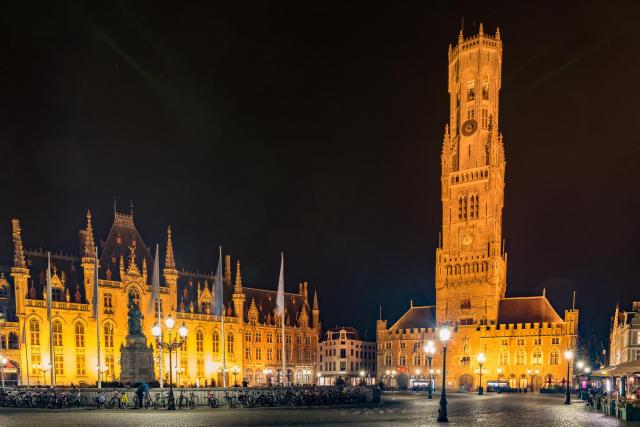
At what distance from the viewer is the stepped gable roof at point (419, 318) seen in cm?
9925

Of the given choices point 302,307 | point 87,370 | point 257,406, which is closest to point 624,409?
point 257,406

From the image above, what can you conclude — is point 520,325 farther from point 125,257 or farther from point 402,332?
point 125,257

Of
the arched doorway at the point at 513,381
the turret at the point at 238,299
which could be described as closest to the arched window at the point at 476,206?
the arched doorway at the point at 513,381

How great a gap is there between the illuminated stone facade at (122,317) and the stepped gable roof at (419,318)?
46.4 ft

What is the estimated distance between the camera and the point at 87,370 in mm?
69312

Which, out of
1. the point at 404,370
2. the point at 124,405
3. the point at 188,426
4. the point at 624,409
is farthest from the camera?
the point at 404,370

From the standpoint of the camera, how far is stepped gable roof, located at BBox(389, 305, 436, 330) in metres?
99.2

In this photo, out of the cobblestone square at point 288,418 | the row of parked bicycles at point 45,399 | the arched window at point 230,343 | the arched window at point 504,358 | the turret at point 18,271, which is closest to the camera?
the cobblestone square at point 288,418

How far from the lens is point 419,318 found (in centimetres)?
10050

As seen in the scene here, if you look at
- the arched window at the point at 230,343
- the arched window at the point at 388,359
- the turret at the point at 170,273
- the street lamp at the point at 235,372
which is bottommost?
the arched window at the point at 388,359

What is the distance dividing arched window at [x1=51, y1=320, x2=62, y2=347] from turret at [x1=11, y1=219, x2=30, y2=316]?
13.7ft

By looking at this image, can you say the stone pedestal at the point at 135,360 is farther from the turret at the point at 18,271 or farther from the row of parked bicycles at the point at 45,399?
the turret at the point at 18,271

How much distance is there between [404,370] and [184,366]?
106 feet

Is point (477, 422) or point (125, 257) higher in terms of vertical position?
point (125, 257)
